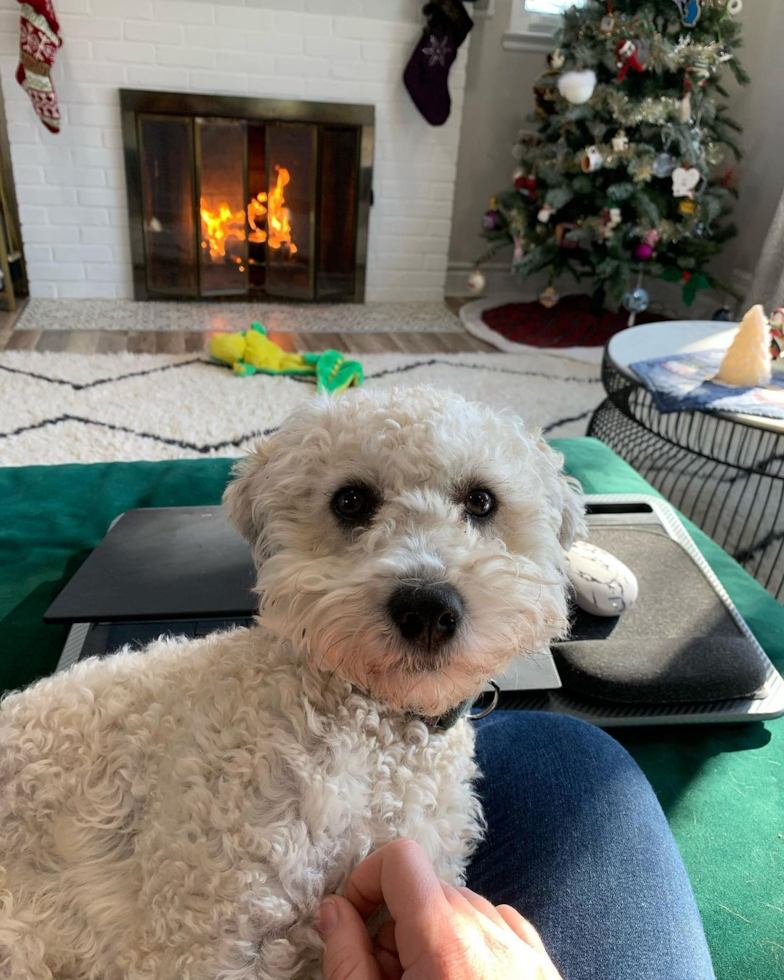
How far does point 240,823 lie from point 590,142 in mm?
3934

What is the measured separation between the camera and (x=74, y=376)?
324 centimetres

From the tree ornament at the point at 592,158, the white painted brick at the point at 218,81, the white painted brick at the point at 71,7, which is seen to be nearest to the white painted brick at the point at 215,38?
the white painted brick at the point at 218,81

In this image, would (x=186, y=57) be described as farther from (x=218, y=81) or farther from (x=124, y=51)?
(x=124, y=51)

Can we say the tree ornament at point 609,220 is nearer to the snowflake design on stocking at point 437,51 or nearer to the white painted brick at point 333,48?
the snowflake design on stocking at point 437,51

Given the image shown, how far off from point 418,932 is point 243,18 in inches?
173

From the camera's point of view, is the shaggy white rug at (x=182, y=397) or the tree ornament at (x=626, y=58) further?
the tree ornament at (x=626, y=58)

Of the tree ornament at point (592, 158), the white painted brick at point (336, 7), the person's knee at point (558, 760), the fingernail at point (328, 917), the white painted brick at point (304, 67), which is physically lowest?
the person's knee at point (558, 760)

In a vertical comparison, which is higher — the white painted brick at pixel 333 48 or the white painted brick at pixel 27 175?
the white painted brick at pixel 333 48

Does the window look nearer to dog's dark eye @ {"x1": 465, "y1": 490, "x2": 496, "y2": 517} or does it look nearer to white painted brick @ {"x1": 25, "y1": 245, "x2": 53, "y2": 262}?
white painted brick @ {"x1": 25, "y1": 245, "x2": 53, "y2": 262}

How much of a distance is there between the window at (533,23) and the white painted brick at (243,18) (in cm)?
137

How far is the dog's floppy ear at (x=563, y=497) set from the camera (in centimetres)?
96

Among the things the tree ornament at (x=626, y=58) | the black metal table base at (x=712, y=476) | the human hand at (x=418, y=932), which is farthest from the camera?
the tree ornament at (x=626, y=58)

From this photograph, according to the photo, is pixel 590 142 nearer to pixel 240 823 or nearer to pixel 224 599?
pixel 224 599

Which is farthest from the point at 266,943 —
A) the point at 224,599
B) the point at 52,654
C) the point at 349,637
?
the point at 52,654
